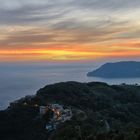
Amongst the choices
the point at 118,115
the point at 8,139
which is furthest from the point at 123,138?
the point at 118,115

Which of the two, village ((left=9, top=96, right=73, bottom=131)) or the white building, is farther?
the white building

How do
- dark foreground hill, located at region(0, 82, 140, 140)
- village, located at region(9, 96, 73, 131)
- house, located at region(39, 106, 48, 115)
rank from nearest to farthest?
dark foreground hill, located at region(0, 82, 140, 140) → village, located at region(9, 96, 73, 131) → house, located at region(39, 106, 48, 115)

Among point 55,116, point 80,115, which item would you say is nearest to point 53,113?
point 55,116

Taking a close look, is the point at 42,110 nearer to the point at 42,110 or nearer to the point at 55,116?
the point at 42,110

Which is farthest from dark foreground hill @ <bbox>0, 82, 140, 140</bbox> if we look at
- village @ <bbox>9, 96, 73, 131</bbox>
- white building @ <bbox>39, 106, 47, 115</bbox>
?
white building @ <bbox>39, 106, 47, 115</bbox>

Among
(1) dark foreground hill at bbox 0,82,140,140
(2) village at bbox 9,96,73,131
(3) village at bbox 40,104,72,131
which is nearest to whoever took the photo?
(1) dark foreground hill at bbox 0,82,140,140

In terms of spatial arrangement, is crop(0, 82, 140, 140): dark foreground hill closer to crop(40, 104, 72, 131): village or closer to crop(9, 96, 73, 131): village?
crop(9, 96, 73, 131): village

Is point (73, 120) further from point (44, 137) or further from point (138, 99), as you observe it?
point (138, 99)

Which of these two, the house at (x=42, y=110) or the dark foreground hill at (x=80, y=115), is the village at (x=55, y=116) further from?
the dark foreground hill at (x=80, y=115)

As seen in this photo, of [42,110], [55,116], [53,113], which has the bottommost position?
[55,116]
